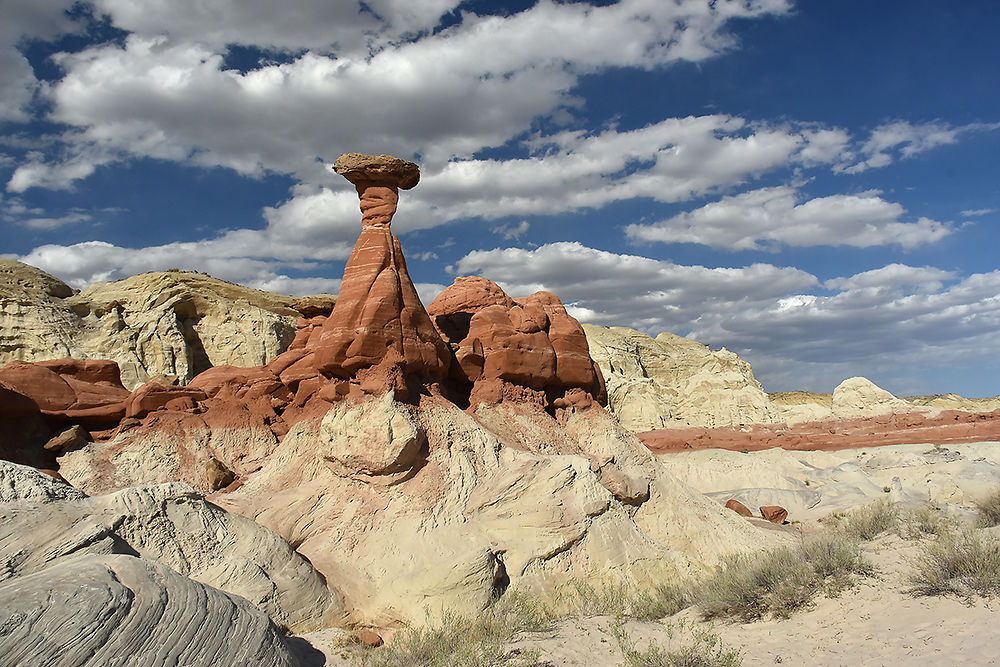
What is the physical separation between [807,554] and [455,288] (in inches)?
350

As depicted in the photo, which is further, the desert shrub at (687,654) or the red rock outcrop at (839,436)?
the red rock outcrop at (839,436)

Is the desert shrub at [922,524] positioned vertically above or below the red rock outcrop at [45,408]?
below

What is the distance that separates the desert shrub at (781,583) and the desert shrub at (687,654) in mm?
715

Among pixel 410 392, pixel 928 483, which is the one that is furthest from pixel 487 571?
pixel 928 483

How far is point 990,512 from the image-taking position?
10.5 m

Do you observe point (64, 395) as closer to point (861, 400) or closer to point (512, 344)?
point (512, 344)

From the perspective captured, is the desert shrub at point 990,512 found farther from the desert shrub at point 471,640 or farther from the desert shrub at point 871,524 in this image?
the desert shrub at point 471,640

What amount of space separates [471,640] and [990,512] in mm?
9104

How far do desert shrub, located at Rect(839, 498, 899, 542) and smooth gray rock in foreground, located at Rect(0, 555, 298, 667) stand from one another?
27.6 feet

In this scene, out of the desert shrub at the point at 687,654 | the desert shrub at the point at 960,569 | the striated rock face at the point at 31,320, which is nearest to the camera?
the desert shrub at the point at 687,654

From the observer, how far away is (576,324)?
13.9 meters

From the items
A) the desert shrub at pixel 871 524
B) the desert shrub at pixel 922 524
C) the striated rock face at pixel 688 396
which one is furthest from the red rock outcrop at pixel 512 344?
the striated rock face at pixel 688 396

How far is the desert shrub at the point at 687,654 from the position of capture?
5.87m

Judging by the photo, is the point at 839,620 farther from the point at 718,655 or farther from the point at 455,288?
the point at 455,288
